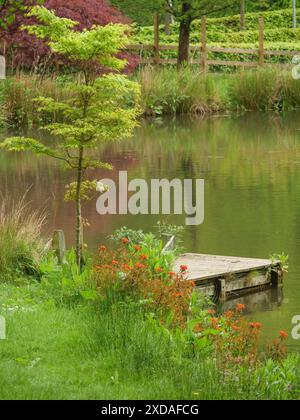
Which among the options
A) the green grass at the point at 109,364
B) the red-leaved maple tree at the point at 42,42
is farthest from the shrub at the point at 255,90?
the green grass at the point at 109,364

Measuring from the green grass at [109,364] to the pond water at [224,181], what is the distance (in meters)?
1.83

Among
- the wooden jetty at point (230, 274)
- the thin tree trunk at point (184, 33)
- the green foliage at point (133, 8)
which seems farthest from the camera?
the green foliage at point (133, 8)

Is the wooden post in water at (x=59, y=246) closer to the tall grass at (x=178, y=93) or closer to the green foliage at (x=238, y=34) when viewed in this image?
the tall grass at (x=178, y=93)

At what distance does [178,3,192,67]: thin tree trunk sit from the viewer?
3512cm

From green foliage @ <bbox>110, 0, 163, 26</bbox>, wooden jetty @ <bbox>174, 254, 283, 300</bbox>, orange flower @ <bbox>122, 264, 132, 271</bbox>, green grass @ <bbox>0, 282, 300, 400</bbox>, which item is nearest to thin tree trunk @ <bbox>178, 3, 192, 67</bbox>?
green foliage @ <bbox>110, 0, 163, 26</bbox>

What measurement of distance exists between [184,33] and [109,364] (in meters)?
29.5

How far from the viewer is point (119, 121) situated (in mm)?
10250

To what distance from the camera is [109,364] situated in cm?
721

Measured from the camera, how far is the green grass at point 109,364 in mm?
6590

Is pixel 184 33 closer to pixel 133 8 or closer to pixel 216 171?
pixel 133 8

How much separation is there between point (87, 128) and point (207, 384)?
392 centimetres
